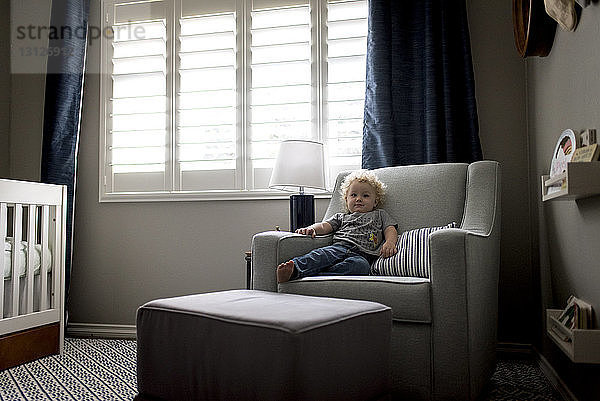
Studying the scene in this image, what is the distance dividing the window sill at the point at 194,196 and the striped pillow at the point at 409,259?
33.9 inches

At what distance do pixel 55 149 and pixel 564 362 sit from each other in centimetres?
290

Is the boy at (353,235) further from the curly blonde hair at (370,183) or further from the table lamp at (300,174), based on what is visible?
the table lamp at (300,174)

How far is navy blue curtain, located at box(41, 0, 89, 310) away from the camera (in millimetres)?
3551

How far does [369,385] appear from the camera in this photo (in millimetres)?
1723

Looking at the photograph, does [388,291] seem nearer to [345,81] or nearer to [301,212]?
[301,212]

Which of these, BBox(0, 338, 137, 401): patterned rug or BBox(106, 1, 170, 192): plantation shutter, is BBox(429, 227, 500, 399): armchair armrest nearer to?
BBox(0, 338, 137, 401): patterned rug

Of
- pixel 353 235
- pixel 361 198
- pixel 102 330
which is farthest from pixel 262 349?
pixel 102 330

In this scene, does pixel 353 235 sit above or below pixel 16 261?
above

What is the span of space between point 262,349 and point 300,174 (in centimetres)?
151

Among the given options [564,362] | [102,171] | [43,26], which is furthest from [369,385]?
→ [43,26]

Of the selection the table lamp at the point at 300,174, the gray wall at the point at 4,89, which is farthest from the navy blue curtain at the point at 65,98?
the table lamp at the point at 300,174

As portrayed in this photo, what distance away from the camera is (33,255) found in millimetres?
2936

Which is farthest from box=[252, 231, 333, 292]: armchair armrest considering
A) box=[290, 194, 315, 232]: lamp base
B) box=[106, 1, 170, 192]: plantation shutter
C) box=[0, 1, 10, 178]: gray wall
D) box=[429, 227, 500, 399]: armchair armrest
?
box=[0, 1, 10, 178]: gray wall

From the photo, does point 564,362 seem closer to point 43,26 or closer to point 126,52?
point 126,52
